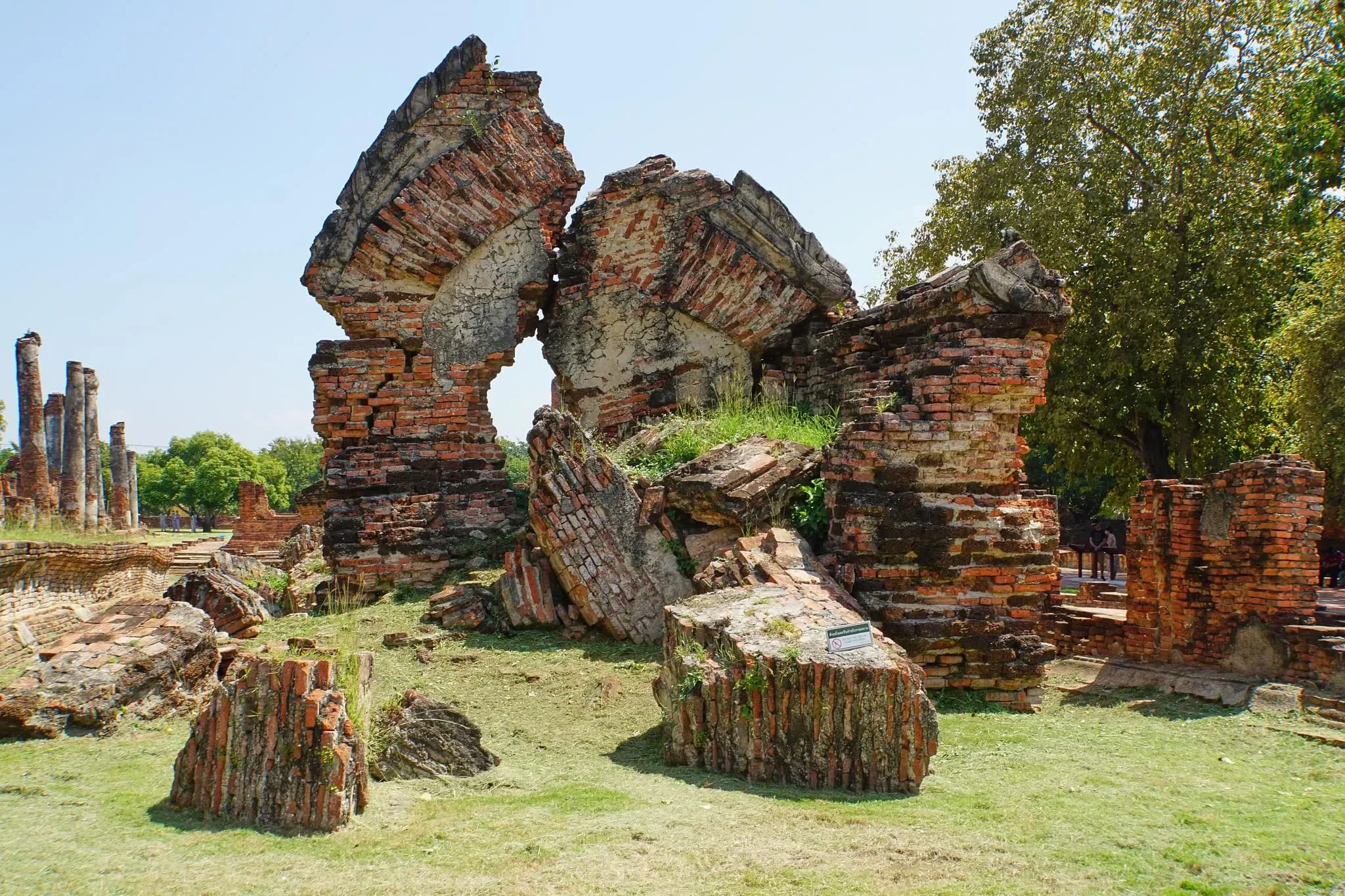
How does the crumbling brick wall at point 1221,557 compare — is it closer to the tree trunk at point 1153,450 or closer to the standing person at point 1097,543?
the standing person at point 1097,543

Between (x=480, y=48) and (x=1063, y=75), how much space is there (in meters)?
11.6

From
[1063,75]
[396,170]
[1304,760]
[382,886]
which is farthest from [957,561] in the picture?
[1063,75]

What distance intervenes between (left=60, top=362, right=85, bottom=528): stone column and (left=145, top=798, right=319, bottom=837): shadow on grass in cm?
2487

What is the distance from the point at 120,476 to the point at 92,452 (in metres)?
2.77

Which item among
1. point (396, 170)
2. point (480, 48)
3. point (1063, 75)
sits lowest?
point (396, 170)

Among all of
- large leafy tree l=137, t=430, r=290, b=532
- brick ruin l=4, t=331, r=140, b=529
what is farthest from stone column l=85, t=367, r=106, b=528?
large leafy tree l=137, t=430, r=290, b=532

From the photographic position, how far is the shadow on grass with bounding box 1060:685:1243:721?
7.11 m

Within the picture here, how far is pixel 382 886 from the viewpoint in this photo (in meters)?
3.43

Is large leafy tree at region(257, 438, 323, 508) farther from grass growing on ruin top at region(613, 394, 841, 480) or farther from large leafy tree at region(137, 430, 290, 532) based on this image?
grass growing on ruin top at region(613, 394, 841, 480)

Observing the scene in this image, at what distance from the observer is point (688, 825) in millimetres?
4062

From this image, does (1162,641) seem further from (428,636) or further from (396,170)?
(396,170)

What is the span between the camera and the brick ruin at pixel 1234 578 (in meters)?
8.08

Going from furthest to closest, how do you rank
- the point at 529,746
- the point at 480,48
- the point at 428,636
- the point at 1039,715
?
the point at 480,48 → the point at 428,636 → the point at 1039,715 → the point at 529,746

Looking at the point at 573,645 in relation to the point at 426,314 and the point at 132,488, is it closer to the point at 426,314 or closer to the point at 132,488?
the point at 426,314
